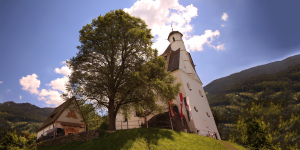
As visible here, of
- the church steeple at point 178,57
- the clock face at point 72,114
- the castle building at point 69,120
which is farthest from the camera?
the church steeple at point 178,57

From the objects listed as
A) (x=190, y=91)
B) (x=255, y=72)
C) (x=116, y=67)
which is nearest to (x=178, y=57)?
(x=190, y=91)

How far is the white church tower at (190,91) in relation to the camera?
2227 centimetres

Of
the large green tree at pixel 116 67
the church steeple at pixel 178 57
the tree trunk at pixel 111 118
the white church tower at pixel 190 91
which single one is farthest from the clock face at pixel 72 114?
the church steeple at pixel 178 57

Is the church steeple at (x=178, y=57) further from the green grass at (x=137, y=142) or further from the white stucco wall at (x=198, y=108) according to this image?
the green grass at (x=137, y=142)

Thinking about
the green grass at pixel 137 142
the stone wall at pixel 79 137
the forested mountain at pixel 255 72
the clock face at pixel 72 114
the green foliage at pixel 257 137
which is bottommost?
the green foliage at pixel 257 137

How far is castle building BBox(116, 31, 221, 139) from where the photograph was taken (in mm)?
22031

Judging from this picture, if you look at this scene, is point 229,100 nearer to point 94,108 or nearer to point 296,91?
point 296,91

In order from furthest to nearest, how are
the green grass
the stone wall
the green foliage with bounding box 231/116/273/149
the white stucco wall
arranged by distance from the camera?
the white stucco wall → the green foliage with bounding box 231/116/273/149 → the stone wall → the green grass

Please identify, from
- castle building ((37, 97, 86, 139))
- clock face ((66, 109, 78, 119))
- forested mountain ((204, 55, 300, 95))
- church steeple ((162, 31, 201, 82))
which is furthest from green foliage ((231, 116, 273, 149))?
Result: forested mountain ((204, 55, 300, 95))

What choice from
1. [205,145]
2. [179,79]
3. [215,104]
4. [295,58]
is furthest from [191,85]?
[295,58]

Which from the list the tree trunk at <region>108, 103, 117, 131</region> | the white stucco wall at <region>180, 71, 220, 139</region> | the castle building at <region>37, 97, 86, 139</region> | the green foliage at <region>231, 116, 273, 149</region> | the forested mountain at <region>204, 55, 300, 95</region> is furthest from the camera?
the forested mountain at <region>204, 55, 300, 95</region>

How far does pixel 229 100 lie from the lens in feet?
500

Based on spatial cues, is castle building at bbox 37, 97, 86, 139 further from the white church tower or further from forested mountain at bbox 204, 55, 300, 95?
forested mountain at bbox 204, 55, 300, 95

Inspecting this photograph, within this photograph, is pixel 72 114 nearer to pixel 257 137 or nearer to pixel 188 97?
pixel 188 97
